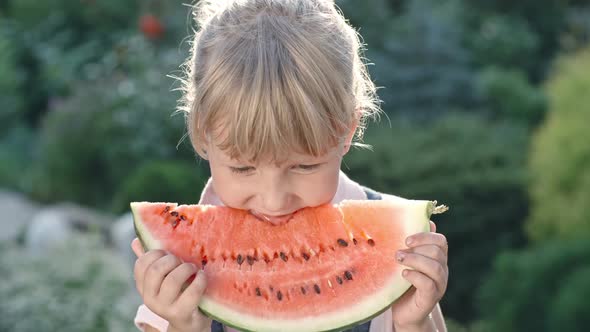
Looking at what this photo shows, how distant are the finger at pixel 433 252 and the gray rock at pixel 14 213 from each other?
5358mm

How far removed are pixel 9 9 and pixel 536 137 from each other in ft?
19.5

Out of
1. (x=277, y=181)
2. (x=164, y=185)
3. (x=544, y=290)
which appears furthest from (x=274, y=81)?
(x=164, y=185)

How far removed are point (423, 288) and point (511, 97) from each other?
234 inches

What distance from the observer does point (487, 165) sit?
6.18 metres

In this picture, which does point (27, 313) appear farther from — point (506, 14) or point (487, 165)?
point (506, 14)

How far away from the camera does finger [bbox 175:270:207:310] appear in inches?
77.9

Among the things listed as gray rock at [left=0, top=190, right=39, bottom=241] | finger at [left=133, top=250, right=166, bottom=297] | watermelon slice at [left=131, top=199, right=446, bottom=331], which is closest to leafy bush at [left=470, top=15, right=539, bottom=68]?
gray rock at [left=0, top=190, right=39, bottom=241]

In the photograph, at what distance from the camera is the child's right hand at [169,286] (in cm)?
196

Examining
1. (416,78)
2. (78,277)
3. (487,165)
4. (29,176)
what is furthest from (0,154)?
(487,165)

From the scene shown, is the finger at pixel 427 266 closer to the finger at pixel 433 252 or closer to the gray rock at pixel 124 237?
the finger at pixel 433 252

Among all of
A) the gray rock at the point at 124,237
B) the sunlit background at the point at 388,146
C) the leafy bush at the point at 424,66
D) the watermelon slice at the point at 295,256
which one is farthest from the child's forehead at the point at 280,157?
the leafy bush at the point at 424,66

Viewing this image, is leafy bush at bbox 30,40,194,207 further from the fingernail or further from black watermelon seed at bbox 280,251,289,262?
the fingernail

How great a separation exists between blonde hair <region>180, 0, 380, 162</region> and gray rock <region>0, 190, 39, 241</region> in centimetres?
508

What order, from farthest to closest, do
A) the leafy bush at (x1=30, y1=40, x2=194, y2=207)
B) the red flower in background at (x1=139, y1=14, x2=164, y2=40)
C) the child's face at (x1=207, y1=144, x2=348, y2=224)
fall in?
the red flower in background at (x1=139, y1=14, x2=164, y2=40)
the leafy bush at (x1=30, y1=40, x2=194, y2=207)
the child's face at (x1=207, y1=144, x2=348, y2=224)
